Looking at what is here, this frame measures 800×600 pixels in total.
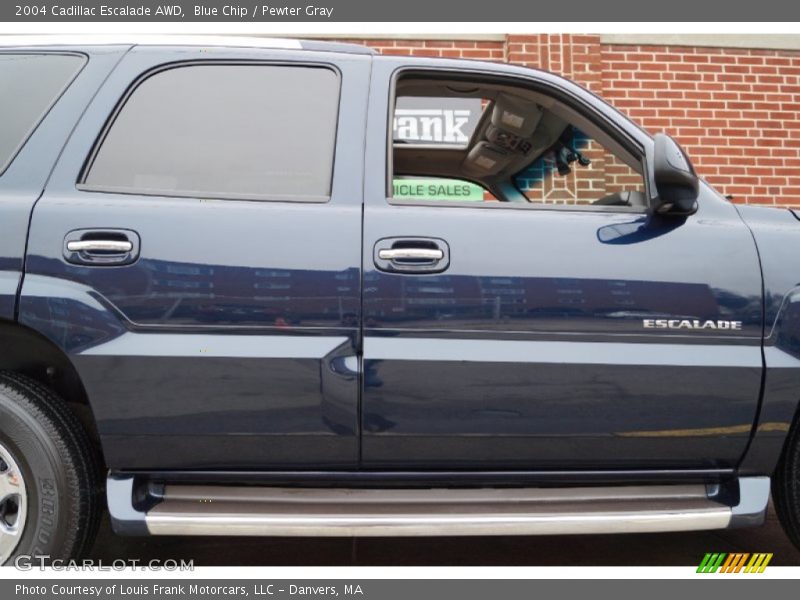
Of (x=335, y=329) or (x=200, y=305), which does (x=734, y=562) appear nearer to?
(x=335, y=329)

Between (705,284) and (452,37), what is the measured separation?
14.7 feet

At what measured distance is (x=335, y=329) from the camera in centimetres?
227

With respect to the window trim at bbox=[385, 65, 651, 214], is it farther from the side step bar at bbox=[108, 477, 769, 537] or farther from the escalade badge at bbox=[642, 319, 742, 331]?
the side step bar at bbox=[108, 477, 769, 537]

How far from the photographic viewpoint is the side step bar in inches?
88.4

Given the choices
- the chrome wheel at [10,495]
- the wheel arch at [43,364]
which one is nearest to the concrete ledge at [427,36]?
the wheel arch at [43,364]

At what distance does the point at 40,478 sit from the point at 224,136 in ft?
4.45

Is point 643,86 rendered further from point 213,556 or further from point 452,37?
point 213,556

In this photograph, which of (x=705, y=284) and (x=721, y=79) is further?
(x=721, y=79)

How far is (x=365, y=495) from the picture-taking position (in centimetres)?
239

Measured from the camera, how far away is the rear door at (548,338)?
7.55ft

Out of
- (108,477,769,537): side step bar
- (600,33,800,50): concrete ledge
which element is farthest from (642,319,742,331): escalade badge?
(600,33,800,50): concrete ledge

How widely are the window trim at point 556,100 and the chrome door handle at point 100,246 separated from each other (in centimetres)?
92

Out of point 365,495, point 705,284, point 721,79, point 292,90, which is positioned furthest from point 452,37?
point 365,495

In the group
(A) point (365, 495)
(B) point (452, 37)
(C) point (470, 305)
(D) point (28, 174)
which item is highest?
(B) point (452, 37)
